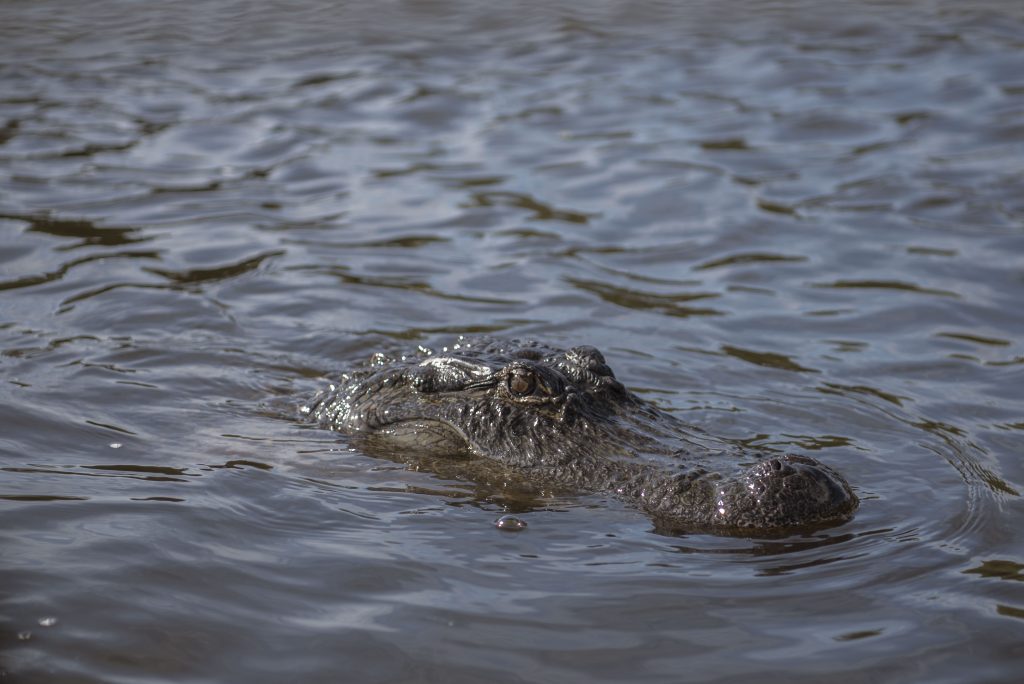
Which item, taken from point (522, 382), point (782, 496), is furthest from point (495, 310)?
point (782, 496)

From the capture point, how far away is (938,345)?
7.27 metres

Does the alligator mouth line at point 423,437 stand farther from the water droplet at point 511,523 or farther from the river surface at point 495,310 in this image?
the water droplet at point 511,523

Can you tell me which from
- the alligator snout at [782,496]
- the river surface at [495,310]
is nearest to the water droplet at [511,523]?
the river surface at [495,310]

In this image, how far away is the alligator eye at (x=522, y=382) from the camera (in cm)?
571

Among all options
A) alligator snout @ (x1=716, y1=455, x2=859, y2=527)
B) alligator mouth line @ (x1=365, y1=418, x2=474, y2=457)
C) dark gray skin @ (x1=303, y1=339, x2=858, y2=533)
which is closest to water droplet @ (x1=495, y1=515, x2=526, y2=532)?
dark gray skin @ (x1=303, y1=339, x2=858, y2=533)

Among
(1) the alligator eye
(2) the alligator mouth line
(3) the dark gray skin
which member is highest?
(1) the alligator eye

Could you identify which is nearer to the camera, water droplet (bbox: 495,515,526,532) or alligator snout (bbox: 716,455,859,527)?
alligator snout (bbox: 716,455,859,527)

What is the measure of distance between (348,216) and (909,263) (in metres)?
3.99

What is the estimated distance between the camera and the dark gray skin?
4949mm

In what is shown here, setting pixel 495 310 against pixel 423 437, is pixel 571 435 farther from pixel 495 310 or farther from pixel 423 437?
pixel 495 310

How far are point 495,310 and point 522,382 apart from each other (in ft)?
7.38

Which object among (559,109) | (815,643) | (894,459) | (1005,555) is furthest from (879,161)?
(815,643)

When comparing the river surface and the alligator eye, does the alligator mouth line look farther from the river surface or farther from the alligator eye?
the alligator eye

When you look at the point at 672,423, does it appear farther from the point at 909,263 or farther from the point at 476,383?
the point at 909,263
